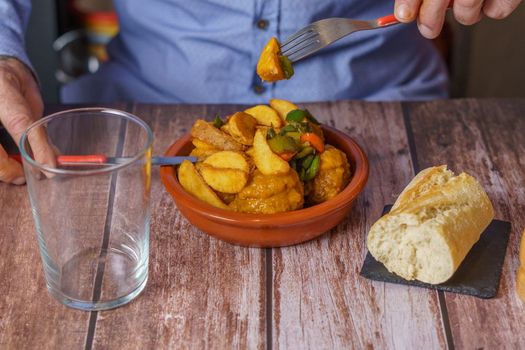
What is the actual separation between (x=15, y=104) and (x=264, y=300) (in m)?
0.62

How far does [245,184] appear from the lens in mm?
1175

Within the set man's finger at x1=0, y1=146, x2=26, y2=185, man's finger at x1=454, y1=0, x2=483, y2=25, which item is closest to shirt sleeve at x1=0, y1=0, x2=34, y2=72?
man's finger at x1=0, y1=146, x2=26, y2=185

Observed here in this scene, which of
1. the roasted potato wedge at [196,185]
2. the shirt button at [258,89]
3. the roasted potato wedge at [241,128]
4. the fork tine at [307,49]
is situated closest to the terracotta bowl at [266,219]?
the roasted potato wedge at [196,185]

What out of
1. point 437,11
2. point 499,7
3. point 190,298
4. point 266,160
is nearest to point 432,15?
point 437,11

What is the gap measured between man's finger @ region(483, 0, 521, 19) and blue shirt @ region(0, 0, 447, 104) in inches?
16.5

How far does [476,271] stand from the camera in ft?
3.83

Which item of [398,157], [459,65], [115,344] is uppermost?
[115,344]

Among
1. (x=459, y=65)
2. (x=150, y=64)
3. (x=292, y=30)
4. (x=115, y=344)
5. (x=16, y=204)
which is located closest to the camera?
(x=115, y=344)

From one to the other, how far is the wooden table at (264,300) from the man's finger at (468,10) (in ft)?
0.90

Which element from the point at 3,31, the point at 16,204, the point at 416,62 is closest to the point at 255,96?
the point at 416,62

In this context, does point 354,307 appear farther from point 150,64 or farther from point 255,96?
point 150,64

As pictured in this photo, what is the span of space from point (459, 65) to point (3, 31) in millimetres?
1836

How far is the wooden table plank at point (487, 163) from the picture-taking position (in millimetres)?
1085

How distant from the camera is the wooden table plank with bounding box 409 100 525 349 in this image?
1.08 m
